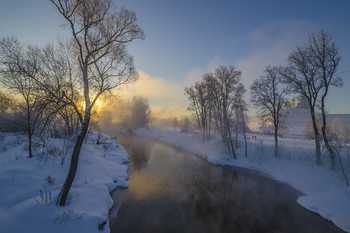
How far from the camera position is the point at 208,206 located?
8.22 meters

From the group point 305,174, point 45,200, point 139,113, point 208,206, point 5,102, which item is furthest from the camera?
point 139,113

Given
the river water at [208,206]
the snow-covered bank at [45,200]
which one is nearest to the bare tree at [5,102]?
the snow-covered bank at [45,200]

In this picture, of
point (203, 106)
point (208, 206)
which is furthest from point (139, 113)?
point (208, 206)

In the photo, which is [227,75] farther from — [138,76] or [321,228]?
[321,228]

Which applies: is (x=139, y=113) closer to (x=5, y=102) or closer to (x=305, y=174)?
(x=5, y=102)

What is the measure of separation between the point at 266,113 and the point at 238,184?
30.2ft

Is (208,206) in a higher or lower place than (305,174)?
lower

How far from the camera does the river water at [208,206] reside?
21.3ft

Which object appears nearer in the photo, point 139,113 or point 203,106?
point 203,106

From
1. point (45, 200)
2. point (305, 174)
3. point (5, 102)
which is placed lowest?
point (305, 174)

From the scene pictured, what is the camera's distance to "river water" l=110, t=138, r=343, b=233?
6.49m

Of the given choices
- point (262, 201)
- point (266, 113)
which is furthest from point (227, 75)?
point (262, 201)

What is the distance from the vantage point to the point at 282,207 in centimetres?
833

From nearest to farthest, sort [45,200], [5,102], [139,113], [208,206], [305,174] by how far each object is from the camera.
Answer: [45,200], [208,206], [305,174], [5,102], [139,113]
